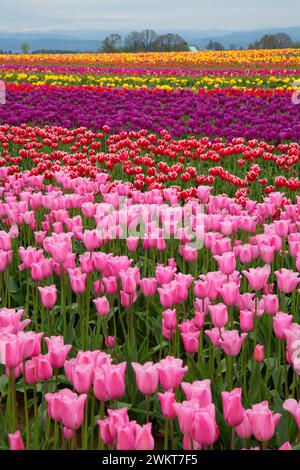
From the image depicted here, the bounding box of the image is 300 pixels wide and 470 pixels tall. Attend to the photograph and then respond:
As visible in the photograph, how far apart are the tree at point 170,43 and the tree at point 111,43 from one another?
5346 millimetres

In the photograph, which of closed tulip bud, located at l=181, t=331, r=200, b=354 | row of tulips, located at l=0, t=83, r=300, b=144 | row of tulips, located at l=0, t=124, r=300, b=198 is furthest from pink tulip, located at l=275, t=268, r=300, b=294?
row of tulips, located at l=0, t=83, r=300, b=144

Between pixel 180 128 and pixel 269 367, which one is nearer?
pixel 269 367

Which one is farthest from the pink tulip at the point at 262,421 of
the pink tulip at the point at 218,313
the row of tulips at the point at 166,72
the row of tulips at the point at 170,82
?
the row of tulips at the point at 166,72

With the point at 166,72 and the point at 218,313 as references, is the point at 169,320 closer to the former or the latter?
the point at 218,313

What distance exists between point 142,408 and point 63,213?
204cm

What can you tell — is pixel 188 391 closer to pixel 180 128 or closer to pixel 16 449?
pixel 16 449

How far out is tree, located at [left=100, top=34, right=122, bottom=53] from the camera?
8056 cm

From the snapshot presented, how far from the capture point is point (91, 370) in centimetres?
235

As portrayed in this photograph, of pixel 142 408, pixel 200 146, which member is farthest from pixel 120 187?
pixel 200 146

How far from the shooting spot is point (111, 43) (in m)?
85.2

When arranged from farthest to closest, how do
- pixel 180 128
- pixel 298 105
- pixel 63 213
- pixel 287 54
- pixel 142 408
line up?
pixel 287 54
pixel 298 105
pixel 180 128
pixel 63 213
pixel 142 408

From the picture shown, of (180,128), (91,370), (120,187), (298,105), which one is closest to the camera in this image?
(91,370)

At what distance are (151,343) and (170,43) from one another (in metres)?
87.1
